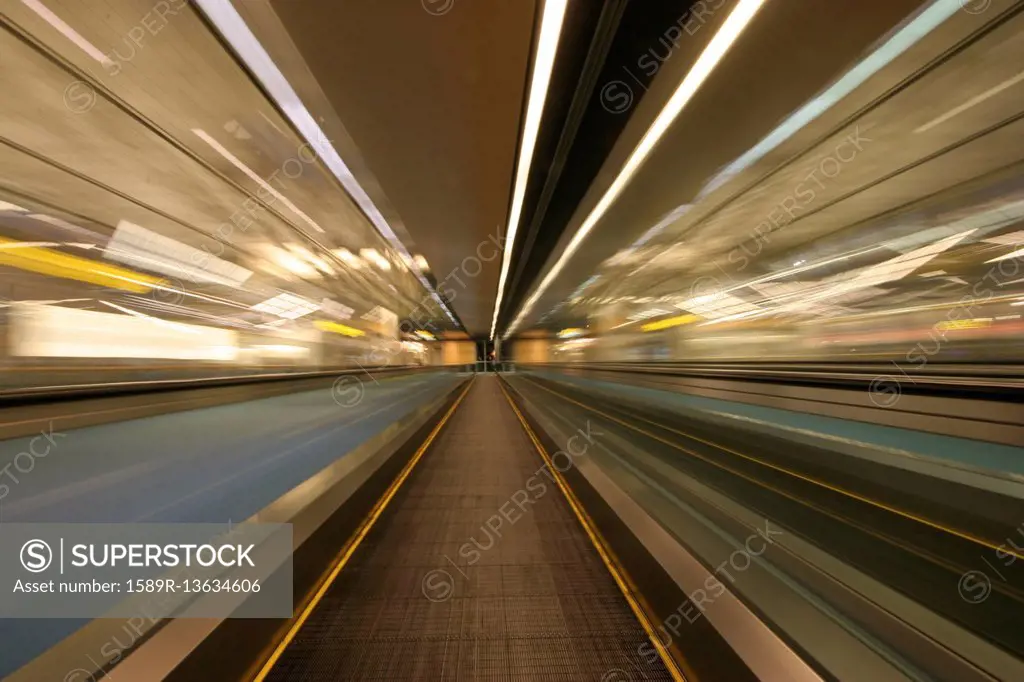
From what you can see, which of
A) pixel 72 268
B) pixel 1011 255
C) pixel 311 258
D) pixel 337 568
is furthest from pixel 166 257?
pixel 1011 255

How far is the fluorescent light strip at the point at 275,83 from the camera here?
2.93m

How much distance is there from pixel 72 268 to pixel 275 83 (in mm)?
2097

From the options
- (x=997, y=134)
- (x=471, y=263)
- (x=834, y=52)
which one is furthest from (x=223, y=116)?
(x=471, y=263)

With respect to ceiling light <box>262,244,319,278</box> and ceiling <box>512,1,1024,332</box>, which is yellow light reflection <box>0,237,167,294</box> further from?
ceiling <box>512,1,1024,332</box>

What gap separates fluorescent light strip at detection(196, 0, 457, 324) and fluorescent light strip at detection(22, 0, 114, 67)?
0.70 meters

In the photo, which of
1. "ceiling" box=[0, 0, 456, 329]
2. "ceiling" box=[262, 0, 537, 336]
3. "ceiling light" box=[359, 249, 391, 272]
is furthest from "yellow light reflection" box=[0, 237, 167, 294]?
"ceiling light" box=[359, 249, 391, 272]

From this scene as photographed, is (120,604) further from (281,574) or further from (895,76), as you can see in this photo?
(895,76)

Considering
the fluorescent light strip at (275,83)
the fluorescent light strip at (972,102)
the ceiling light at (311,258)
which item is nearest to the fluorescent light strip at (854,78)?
the fluorescent light strip at (972,102)

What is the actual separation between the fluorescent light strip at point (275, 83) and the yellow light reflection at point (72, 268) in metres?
1.89

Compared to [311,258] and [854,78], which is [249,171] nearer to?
[311,258]

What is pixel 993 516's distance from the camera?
2574 millimetres

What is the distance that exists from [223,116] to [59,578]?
3.54m

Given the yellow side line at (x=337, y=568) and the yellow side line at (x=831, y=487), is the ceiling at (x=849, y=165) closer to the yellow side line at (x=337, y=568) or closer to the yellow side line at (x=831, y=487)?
the yellow side line at (x=831, y=487)

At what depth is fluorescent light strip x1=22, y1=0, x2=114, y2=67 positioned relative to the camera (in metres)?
2.42
